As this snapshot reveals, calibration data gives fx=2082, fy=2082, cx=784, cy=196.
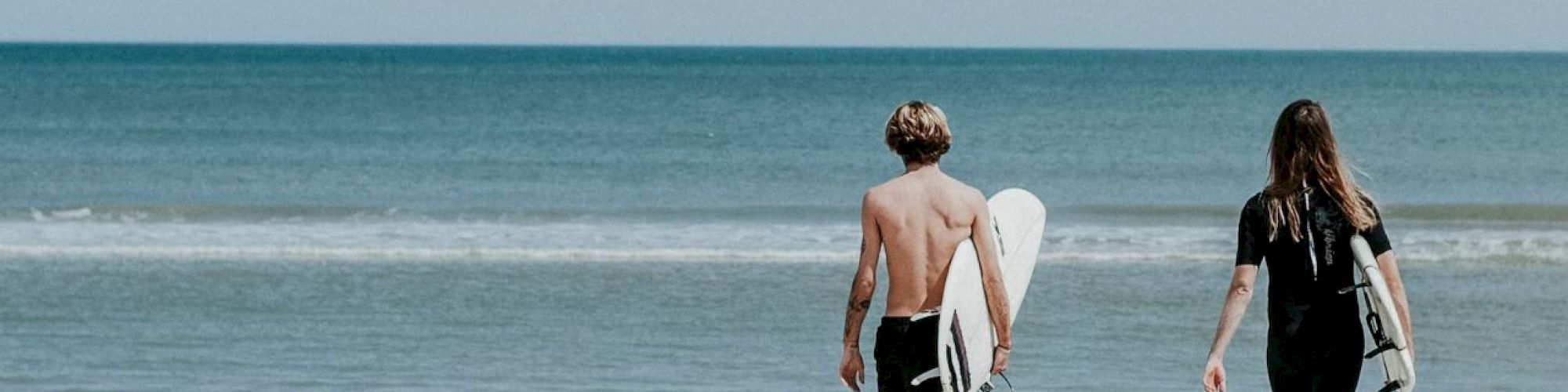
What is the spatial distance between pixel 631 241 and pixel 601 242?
0.83 feet

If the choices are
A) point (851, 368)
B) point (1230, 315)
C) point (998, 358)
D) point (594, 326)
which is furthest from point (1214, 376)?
point (594, 326)

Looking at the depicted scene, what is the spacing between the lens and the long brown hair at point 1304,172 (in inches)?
179

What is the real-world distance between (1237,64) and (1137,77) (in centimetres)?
3697

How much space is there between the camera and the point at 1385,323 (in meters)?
4.70

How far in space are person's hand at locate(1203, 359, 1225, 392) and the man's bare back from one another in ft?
2.12

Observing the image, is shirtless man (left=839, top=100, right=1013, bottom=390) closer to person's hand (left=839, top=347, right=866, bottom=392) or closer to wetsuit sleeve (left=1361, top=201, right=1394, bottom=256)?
person's hand (left=839, top=347, right=866, bottom=392)

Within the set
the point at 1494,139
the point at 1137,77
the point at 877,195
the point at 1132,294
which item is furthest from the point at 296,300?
the point at 1137,77

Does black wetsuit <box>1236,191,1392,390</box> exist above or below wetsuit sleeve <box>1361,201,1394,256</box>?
below

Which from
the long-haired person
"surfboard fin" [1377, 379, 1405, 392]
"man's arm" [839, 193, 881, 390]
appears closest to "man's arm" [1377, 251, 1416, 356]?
the long-haired person

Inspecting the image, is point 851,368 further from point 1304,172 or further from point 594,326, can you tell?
point 594,326

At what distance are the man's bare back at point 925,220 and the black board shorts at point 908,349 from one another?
63 mm

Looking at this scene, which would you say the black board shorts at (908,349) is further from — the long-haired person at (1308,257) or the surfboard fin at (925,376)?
the long-haired person at (1308,257)

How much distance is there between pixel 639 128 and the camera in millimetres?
44000

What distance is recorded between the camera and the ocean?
970 cm
